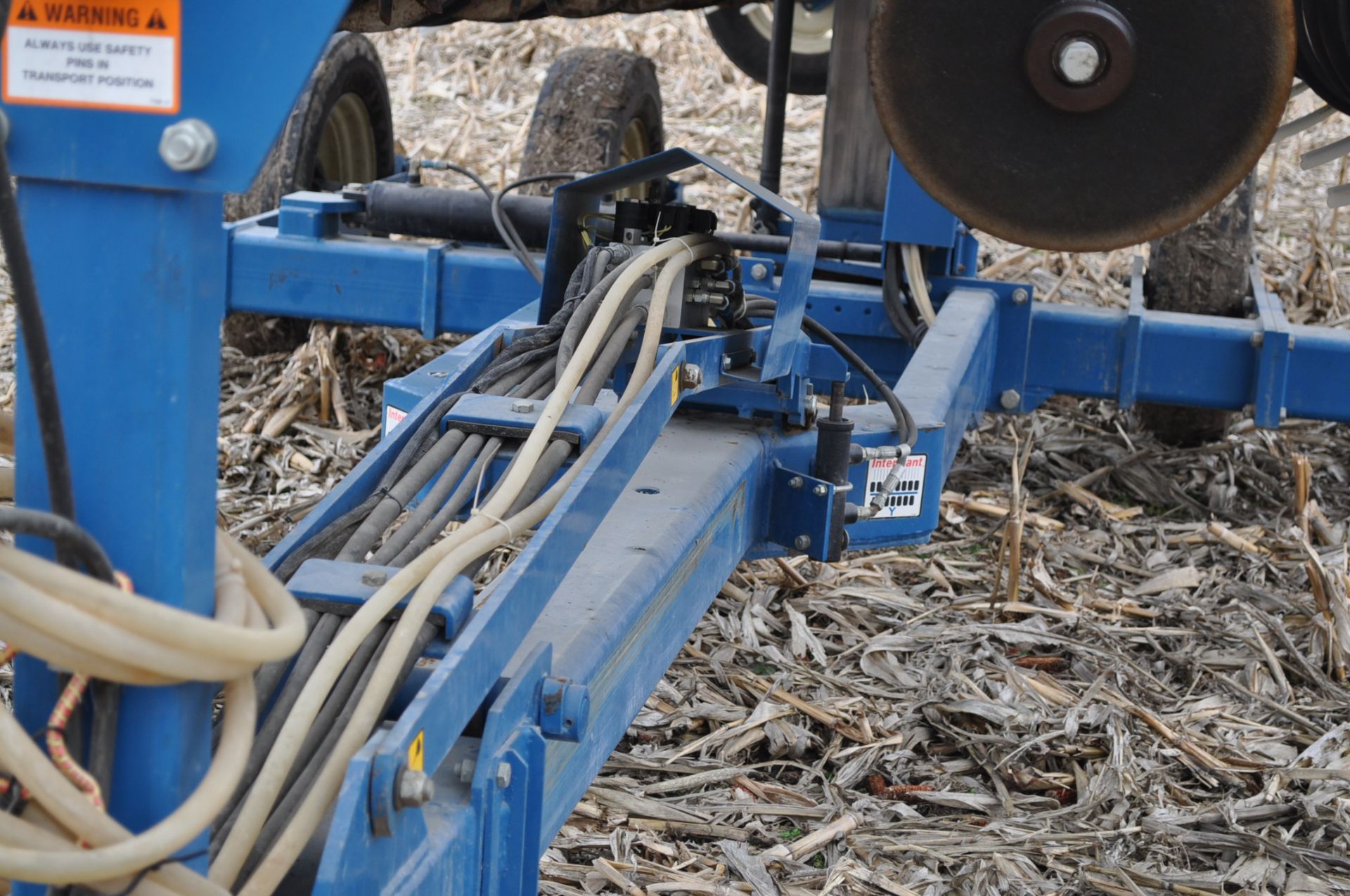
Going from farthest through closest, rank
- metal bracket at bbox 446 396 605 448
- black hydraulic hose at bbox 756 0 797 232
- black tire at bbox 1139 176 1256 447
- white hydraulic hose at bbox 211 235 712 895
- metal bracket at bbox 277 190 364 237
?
black tire at bbox 1139 176 1256 447, black hydraulic hose at bbox 756 0 797 232, metal bracket at bbox 277 190 364 237, metal bracket at bbox 446 396 605 448, white hydraulic hose at bbox 211 235 712 895

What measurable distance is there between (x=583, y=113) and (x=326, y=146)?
1022 mm

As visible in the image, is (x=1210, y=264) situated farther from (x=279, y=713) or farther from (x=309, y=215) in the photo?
(x=279, y=713)

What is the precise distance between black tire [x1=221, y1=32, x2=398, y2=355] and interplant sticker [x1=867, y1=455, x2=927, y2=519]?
249cm

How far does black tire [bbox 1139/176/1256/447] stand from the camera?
457 centimetres

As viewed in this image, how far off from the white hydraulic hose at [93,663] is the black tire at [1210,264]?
3982 mm

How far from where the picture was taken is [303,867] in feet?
4.39

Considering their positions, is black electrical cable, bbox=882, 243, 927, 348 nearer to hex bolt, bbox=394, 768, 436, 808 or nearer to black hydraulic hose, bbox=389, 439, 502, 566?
black hydraulic hose, bbox=389, 439, 502, 566

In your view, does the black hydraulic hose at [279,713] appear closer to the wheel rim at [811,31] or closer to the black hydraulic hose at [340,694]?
the black hydraulic hose at [340,694]

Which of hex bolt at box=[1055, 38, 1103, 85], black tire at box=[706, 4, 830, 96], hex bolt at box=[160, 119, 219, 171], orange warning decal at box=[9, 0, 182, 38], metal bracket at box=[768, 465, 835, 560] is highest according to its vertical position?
black tire at box=[706, 4, 830, 96]

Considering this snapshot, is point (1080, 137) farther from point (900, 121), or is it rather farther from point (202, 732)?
point (202, 732)

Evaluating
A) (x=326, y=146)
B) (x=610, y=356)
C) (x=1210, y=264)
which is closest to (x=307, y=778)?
(x=610, y=356)

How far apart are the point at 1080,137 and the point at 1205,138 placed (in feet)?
0.59

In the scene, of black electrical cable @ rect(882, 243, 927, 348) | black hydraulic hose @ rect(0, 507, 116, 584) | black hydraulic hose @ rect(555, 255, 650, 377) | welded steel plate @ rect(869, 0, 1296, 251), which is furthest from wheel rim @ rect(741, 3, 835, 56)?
black hydraulic hose @ rect(0, 507, 116, 584)

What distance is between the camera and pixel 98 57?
1048mm
